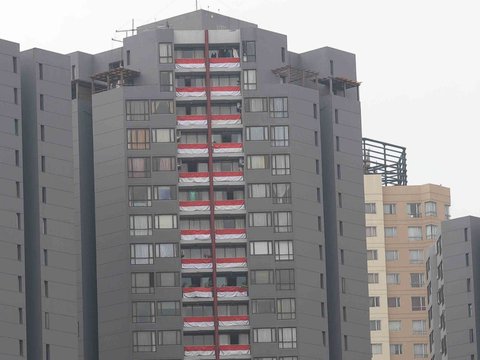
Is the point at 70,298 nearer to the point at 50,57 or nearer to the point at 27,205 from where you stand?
the point at 27,205

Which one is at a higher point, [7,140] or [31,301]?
[7,140]

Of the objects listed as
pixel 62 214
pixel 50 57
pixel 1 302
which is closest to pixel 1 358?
pixel 1 302

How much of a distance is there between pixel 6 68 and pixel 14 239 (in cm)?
1633

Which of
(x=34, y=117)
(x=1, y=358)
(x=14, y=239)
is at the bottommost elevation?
(x=1, y=358)

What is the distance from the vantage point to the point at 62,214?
623ft

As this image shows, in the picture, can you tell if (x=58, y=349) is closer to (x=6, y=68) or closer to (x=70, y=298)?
(x=70, y=298)

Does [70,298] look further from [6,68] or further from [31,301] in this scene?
[6,68]

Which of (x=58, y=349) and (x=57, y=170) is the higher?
(x=57, y=170)

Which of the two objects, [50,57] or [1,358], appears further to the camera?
[50,57]

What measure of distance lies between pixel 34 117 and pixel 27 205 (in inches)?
339

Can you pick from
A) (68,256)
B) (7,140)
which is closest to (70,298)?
(68,256)

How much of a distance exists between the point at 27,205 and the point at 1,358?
16299mm

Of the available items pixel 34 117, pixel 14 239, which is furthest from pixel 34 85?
pixel 14 239

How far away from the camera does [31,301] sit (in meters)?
187
